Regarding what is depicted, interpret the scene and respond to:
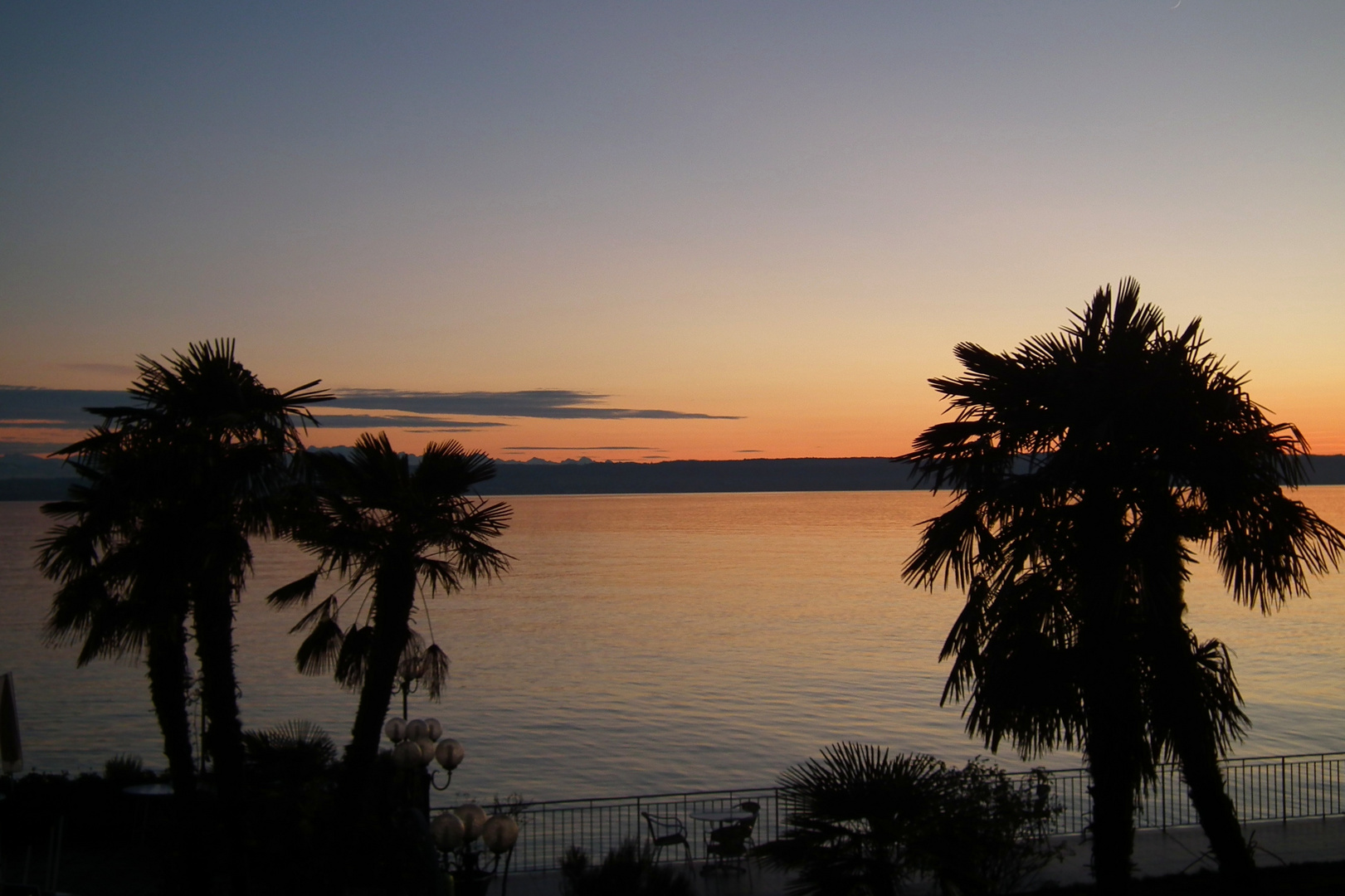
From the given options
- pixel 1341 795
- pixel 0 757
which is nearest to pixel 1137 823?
pixel 1341 795

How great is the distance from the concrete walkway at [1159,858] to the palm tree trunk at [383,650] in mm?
3736

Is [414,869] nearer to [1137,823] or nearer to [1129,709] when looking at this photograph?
[1129,709]

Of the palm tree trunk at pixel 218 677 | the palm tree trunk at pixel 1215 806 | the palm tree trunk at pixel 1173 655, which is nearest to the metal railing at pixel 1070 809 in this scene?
the palm tree trunk at pixel 218 677

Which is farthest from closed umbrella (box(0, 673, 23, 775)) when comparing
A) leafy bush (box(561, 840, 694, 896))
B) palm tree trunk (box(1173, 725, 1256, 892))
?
palm tree trunk (box(1173, 725, 1256, 892))

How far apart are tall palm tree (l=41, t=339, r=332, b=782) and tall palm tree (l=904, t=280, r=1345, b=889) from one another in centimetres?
772

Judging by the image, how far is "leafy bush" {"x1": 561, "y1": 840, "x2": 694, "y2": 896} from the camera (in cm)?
1244

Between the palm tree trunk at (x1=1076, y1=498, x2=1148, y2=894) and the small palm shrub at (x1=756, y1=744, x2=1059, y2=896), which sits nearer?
the small palm shrub at (x1=756, y1=744, x2=1059, y2=896)

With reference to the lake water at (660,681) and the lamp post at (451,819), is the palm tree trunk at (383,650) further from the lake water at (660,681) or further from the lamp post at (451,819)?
the lake water at (660,681)

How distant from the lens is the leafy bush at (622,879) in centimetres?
1244

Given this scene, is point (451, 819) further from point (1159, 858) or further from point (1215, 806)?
point (1159, 858)

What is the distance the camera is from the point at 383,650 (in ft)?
43.0

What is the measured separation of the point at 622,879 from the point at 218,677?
5215mm

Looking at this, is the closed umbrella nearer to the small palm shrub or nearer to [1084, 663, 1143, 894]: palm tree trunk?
the small palm shrub

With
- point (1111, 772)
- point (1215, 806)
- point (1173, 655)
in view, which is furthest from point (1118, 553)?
point (1215, 806)
